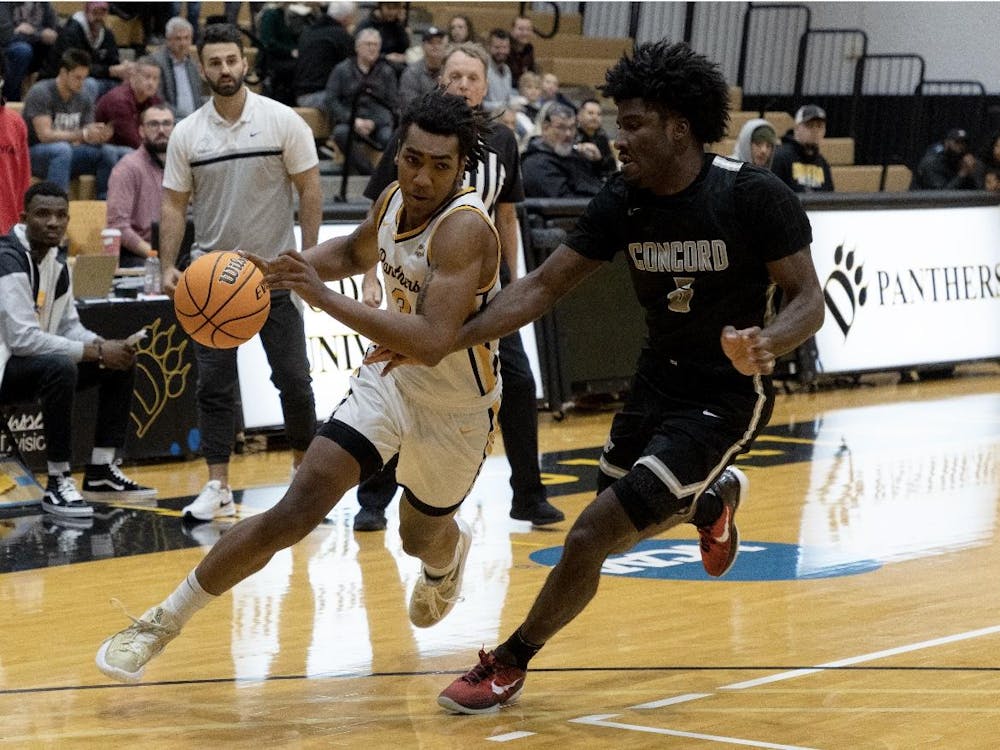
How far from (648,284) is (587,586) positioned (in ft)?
3.15

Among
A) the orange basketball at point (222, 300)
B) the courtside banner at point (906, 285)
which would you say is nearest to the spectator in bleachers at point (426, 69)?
the courtside banner at point (906, 285)

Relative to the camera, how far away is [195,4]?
15.4 meters

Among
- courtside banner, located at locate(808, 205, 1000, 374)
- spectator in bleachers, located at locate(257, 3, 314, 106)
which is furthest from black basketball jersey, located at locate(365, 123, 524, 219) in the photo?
spectator in bleachers, located at locate(257, 3, 314, 106)

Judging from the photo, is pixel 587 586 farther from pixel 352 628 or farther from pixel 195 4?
pixel 195 4

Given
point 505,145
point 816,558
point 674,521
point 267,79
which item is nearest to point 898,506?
point 816,558

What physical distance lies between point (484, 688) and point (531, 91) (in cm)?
1132

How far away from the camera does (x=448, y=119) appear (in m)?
4.92

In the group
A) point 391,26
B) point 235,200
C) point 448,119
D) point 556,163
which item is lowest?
point 556,163

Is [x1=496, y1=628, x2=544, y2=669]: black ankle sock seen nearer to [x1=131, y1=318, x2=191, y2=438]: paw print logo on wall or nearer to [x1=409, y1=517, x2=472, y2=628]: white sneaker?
[x1=409, y1=517, x2=472, y2=628]: white sneaker

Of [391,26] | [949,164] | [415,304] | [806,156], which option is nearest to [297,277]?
[415,304]

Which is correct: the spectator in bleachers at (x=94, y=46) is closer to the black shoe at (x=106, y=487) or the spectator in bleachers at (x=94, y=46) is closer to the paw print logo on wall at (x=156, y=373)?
the paw print logo on wall at (x=156, y=373)

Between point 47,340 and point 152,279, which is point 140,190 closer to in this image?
point 152,279

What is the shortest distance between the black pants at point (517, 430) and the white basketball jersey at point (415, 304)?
222cm

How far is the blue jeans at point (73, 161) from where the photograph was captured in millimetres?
12359
